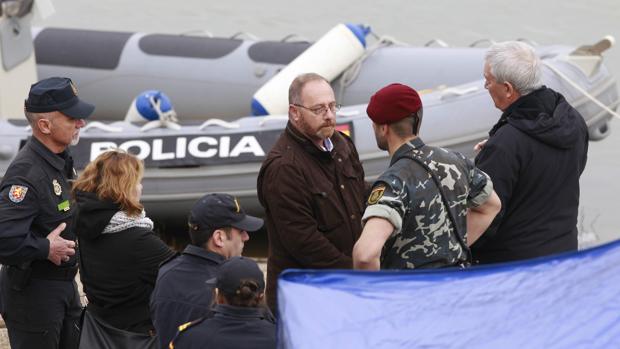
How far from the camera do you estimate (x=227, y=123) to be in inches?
296

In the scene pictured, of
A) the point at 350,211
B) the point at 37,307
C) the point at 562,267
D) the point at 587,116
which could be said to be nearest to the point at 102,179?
the point at 37,307

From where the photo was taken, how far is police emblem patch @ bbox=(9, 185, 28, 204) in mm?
3566

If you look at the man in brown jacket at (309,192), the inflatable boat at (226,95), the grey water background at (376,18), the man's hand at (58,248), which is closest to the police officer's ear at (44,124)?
the man's hand at (58,248)

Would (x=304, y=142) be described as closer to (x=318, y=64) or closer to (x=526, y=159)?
(x=526, y=159)

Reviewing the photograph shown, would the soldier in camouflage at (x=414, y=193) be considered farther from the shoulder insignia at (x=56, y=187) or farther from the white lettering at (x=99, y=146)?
→ the white lettering at (x=99, y=146)

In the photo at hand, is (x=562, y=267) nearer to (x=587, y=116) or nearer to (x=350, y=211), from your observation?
(x=350, y=211)

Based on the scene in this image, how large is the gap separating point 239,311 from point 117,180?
3.00 ft

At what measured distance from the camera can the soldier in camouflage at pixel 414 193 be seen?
311 cm

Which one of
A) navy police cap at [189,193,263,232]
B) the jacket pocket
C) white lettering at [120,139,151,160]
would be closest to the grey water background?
white lettering at [120,139,151,160]

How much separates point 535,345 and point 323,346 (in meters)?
0.44

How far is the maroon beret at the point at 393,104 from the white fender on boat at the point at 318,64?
489cm

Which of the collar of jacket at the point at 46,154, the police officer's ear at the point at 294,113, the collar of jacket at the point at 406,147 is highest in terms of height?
the collar of jacket at the point at 406,147

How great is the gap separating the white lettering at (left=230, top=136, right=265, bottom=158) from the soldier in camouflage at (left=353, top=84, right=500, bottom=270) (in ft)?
13.4

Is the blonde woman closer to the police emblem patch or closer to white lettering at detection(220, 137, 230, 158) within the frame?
the police emblem patch
